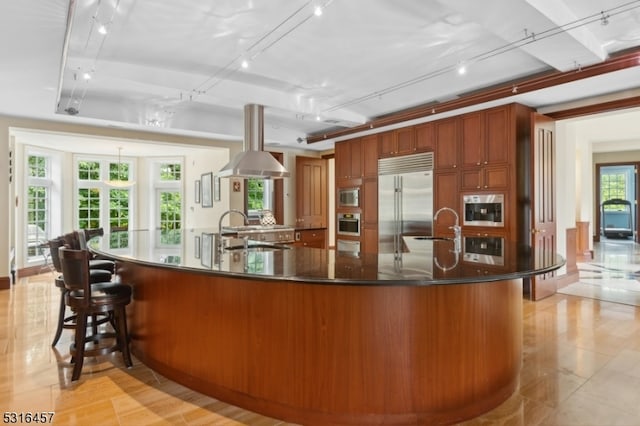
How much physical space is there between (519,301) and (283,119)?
16.7 feet

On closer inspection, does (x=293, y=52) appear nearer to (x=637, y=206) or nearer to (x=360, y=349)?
(x=360, y=349)

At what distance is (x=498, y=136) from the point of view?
4.99 m

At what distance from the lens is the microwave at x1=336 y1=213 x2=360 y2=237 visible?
284 inches

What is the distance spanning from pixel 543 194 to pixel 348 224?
341 cm

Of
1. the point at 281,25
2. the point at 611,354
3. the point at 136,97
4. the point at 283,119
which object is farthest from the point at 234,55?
the point at 611,354

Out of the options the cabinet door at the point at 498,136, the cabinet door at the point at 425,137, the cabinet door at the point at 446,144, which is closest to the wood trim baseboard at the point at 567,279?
the cabinet door at the point at 498,136

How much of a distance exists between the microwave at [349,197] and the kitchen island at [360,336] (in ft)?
15.3

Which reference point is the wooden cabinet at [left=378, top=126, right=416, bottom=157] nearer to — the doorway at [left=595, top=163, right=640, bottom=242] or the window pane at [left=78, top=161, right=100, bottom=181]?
the window pane at [left=78, top=161, right=100, bottom=181]

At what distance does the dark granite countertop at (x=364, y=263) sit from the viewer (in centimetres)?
195

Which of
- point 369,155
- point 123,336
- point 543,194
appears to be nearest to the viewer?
point 123,336

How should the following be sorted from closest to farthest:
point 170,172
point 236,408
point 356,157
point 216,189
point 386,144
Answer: point 236,408 → point 386,144 → point 356,157 → point 216,189 → point 170,172

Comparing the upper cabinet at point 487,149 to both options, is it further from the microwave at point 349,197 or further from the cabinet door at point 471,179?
the microwave at point 349,197

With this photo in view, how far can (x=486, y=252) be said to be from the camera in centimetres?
288

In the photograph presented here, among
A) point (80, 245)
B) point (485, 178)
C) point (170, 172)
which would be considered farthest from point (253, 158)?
point (170, 172)
